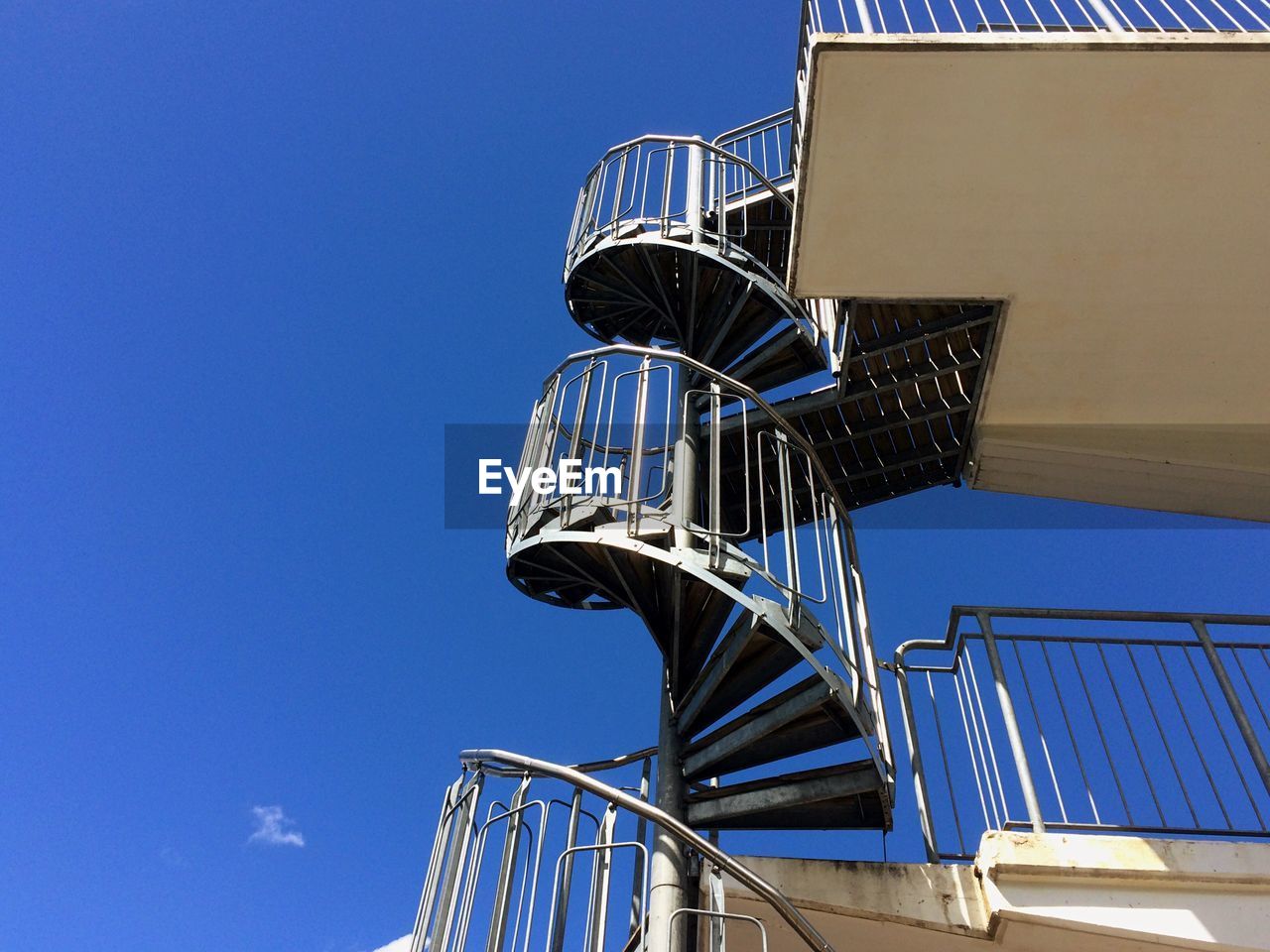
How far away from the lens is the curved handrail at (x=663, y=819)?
3.13 meters

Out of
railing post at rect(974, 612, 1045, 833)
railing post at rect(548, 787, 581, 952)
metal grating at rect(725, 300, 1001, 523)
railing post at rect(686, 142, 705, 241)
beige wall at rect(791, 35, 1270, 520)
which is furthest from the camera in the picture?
railing post at rect(686, 142, 705, 241)

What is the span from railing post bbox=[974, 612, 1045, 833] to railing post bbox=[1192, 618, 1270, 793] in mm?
1025

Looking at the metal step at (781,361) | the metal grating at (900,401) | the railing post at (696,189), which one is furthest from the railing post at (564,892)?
the railing post at (696,189)

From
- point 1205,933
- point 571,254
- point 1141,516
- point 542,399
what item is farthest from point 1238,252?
point 571,254

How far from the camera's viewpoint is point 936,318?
5840 millimetres

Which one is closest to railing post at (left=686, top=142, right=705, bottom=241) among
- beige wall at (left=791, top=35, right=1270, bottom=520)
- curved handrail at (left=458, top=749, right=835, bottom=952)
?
beige wall at (left=791, top=35, right=1270, bottom=520)

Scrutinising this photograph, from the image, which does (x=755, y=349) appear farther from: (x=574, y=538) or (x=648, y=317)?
(x=574, y=538)

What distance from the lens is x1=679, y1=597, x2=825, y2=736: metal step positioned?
4.08 metres

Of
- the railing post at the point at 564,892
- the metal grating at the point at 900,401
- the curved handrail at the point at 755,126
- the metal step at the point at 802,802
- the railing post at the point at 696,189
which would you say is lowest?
the railing post at the point at 564,892

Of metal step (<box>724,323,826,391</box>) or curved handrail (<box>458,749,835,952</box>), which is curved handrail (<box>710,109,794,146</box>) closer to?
metal step (<box>724,323,826,391</box>)

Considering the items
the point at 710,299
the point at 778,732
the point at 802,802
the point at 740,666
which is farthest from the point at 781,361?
the point at 802,802

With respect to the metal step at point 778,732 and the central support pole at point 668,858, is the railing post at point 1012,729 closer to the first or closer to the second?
the metal step at point 778,732

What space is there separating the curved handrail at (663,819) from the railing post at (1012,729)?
49.2 inches

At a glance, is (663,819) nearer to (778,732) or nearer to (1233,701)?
(778,732)
